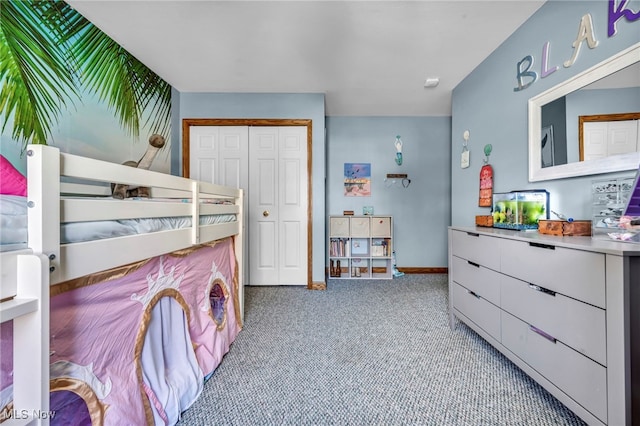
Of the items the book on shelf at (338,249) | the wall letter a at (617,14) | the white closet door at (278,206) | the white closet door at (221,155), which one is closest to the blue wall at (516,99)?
the wall letter a at (617,14)

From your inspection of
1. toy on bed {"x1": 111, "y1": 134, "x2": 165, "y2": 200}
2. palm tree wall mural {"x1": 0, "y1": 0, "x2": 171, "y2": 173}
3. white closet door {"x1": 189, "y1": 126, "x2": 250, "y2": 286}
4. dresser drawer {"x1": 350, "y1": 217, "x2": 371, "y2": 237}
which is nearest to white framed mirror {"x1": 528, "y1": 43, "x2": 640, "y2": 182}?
dresser drawer {"x1": 350, "y1": 217, "x2": 371, "y2": 237}

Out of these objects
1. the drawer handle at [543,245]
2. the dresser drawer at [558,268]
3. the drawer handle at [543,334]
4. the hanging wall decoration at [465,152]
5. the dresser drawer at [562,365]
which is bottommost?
the dresser drawer at [562,365]

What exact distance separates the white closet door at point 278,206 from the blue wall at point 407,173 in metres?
0.81

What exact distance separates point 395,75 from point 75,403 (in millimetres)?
3136

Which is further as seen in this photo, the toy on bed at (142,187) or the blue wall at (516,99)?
the toy on bed at (142,187)

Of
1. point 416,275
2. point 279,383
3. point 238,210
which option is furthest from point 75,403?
point 416,275

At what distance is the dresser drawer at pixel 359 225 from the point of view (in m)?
3.53

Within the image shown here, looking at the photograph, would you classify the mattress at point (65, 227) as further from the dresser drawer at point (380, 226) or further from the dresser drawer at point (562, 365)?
the dresser drawer at point (380, 226)

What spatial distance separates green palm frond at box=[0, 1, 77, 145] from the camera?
1441 mm

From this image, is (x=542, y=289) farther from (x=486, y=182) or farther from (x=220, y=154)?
(x=220, y=154)

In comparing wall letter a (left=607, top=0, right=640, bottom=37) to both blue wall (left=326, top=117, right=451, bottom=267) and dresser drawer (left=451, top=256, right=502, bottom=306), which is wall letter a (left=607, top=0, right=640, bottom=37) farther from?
blue wall (left=326, top=117, right=451, bottom=267)

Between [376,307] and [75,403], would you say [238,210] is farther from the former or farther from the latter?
[376,307]

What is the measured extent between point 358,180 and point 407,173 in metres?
0.73

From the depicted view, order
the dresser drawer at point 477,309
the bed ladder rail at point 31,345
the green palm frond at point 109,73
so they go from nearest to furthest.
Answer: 1. the bed ladder rail at point 31,345
2. the dresser drawer at point 477,309
3. the green palm frond at point 109,73
